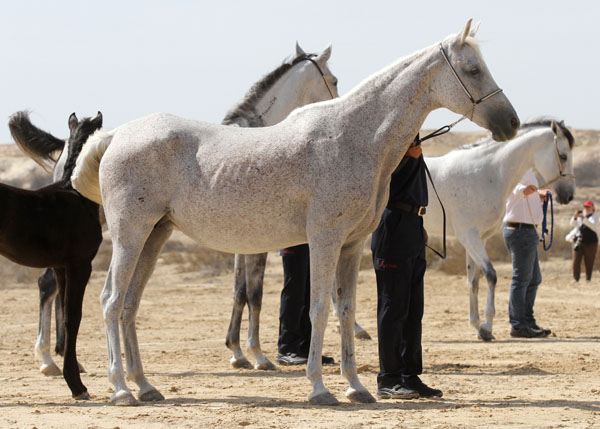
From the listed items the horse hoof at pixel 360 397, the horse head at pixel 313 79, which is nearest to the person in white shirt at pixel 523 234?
the horse head at pixel 313 79

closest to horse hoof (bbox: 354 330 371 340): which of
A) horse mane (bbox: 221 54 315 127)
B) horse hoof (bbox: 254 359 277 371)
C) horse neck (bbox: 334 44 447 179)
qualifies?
horse hoof (bbox: 254 359 277 371)

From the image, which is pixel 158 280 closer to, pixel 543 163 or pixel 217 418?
pixel 543 163

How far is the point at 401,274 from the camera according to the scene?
725cm

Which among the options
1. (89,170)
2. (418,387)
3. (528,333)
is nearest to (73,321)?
(89,170)

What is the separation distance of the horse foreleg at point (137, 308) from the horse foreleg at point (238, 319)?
2.06 m

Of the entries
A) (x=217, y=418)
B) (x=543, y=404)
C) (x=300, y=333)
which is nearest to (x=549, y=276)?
(x=300, y=333)

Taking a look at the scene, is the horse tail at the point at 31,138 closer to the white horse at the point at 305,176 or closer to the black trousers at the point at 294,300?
the black trousers at the point at 294,300

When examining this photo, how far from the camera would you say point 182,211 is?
23.4 ft

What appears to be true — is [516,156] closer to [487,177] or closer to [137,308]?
[487,177]

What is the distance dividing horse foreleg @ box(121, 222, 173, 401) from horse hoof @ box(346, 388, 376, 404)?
152cm

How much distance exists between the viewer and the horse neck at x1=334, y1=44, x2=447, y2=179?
274 inches

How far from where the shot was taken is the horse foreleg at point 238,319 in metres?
9.69

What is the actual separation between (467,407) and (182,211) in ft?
8.63

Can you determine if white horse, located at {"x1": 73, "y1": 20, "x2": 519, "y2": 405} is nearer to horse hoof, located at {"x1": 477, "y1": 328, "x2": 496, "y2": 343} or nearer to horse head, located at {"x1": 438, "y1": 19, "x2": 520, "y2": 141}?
horse head, located at {"x1": 438, "y1": 19, "x2": 520, "y2": 141}
